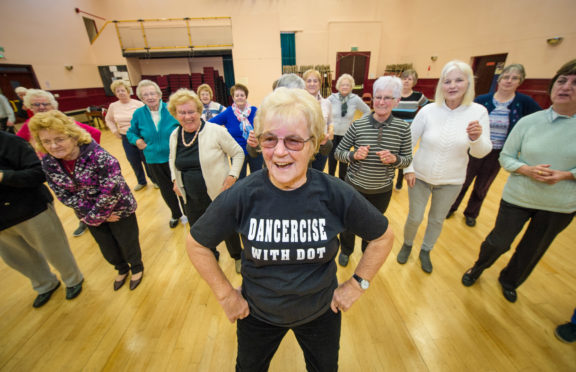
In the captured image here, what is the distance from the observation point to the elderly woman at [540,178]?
1434 millimetres

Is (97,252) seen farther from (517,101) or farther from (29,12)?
(29,12)

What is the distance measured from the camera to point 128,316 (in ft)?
6.40

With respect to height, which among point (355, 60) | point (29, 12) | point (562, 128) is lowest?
point (562, 128)

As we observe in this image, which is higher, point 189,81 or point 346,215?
point 189,81

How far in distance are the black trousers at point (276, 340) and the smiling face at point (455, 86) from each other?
1844mm

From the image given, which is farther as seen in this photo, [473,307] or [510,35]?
[510,35]

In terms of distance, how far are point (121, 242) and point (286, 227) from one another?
190cm

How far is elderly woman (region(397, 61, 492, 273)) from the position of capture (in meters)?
1.71

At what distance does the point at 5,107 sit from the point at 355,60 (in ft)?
41.0

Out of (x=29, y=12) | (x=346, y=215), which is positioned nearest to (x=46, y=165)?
(x=346, y=215)

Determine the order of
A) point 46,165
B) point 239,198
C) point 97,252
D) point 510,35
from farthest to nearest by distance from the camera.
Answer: point 510,35, point 97,252, point 46,165, point 239,198

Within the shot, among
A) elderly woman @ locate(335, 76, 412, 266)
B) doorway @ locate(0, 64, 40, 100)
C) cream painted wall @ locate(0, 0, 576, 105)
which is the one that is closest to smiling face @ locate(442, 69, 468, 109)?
elderly woman @ locate(335, 76, 412, 266)

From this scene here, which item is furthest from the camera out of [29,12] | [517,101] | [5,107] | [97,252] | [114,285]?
[29,12]

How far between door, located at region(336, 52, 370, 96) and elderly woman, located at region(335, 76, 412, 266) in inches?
422
